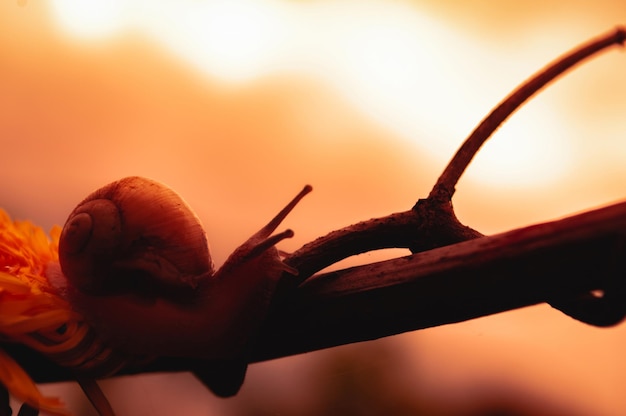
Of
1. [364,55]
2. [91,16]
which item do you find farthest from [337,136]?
→ [91,16]

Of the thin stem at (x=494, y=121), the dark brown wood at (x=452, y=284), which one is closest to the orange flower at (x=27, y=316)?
the dark brown wood at (x=452, y=284)

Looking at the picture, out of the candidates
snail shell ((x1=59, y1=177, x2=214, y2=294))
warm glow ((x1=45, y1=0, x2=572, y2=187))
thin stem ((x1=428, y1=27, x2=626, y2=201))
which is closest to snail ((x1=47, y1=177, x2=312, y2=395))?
snail shell ((x1=59, y1=177, x2=214, y2=294))

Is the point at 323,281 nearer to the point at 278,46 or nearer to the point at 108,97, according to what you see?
the point at 278,46

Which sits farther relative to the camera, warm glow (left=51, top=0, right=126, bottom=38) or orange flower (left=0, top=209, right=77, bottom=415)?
warm glow (left=51, top=0, right=126, bottom=38)

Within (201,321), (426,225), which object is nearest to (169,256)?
(201,321)

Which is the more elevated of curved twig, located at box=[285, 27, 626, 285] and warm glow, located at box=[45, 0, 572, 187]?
warm glow, located at box=[45, 0, 572, 187]

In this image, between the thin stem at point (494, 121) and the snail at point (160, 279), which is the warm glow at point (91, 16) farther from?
the thin stem at point (494, 121)

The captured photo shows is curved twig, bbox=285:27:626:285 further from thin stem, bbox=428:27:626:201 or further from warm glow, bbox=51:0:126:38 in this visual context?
warm glow, bbox=51:0:126:38

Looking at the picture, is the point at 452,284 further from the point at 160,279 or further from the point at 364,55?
the point at 364,55
